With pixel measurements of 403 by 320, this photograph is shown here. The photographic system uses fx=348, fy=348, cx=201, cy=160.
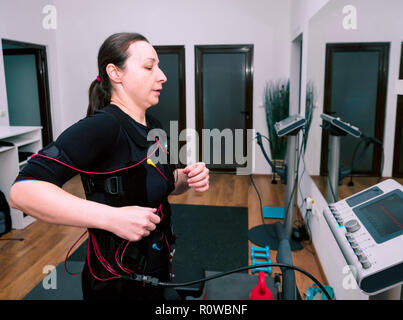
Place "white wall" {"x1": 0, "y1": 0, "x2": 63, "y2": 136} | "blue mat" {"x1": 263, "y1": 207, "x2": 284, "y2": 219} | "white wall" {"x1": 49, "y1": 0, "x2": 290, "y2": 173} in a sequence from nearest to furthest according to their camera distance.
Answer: "blue mat" {"x1": 263, "y1": 207, "x2": 284, "y2": 219} → "white wall" {"x1": 0, "y1": 0, "x2": 63, "y2": 136} → "white wall" {"x1": 49, "y1": 0, "x2": 290, "y2": 173}

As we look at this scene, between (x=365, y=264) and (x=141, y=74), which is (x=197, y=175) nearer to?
(x=141, y=74)

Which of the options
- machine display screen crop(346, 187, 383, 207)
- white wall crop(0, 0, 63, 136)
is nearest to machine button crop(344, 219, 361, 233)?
machine display screen crop(346, 187, 383, 207)

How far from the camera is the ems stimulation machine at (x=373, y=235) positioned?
0.73 m

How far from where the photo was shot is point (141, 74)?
1016 millimetres

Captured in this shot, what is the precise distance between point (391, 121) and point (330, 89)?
1.14 meters

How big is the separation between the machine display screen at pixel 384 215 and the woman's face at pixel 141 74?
2.28 ft

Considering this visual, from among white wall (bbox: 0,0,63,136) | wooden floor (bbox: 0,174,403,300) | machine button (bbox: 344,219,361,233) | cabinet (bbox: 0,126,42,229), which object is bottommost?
wooden floor (bbox: 0,174,403,300)

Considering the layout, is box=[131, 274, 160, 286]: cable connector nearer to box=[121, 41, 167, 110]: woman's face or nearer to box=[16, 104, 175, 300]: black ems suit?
box=[16, 104, 175, 300]: black ems suit

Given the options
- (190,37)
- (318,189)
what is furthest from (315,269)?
(190,37)

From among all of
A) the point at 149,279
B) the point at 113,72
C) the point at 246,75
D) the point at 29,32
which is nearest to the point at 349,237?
the point at 149,279

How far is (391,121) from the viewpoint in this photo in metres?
1.62

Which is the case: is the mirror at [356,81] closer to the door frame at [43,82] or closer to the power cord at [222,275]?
the power cord at [222,275]

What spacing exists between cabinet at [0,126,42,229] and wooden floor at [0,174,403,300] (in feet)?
0.42

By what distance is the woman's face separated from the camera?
39.8 inches
